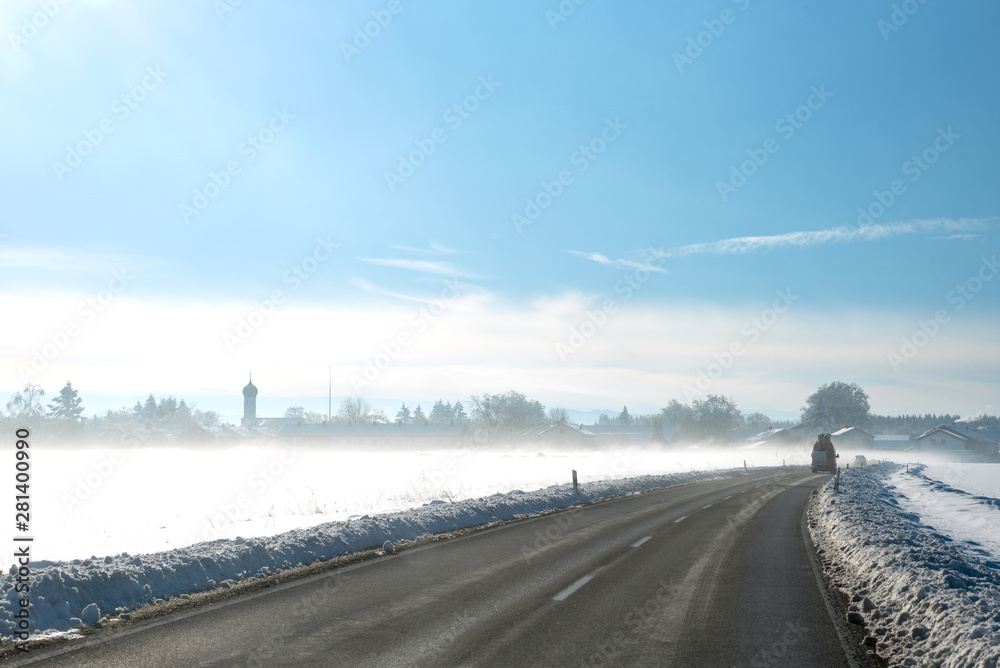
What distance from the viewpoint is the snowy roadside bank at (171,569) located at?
7.91 metres

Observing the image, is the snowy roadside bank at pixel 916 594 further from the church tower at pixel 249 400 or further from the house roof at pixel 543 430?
the church tower at pixel 249 400

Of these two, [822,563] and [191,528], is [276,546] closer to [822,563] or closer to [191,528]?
[191,528]

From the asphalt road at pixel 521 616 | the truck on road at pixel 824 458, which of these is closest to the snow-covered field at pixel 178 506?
the asphalt road at pixel 521 616

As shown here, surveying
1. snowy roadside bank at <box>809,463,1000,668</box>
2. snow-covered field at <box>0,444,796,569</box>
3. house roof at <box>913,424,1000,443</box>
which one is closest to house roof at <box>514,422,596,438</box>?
house roof at <box>913,424,1000,443</box>

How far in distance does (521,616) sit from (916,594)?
4846 mm

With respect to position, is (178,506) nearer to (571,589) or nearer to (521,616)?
(571,589)

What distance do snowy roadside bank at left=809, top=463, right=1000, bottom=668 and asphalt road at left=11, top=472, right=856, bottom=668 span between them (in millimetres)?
557

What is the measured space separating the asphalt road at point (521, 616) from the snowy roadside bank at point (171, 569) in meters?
1.10

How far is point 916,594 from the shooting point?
27.3ft

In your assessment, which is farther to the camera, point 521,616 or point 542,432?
point 542,432

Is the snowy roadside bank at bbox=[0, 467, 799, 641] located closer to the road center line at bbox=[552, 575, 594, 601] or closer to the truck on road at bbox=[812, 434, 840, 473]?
the road center line at bbox=[552, 575, 594, 601]

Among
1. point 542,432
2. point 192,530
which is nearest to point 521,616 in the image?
point 192,530

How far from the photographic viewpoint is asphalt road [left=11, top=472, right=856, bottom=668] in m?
6.50

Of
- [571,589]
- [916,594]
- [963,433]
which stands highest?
[963,433]
